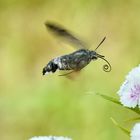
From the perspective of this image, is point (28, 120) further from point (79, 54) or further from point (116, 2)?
point (79, 54)

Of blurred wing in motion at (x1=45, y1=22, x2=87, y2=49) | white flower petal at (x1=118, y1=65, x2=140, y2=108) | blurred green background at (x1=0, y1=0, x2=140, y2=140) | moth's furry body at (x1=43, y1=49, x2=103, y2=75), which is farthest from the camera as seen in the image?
blurred green background at (x1=0, y1=0, x2=140, y2=140)

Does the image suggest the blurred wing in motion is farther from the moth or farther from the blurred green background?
the blurred green background

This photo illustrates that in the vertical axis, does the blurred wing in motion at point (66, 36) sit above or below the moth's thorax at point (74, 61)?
above

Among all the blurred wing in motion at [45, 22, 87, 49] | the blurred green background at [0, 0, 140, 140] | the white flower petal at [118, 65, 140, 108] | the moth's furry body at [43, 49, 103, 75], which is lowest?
the white flower petal at [118, 65, 140, 108]

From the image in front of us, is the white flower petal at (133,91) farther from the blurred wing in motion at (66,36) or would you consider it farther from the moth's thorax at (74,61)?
the blurred wing in motion at (66,36)

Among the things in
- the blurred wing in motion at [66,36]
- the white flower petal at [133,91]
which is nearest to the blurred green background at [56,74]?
the blurred wing in motion at [66,36]

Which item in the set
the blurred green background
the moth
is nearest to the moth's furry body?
the moth

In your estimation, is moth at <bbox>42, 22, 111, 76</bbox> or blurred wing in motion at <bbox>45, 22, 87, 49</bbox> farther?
blurred wing in motion at <bbox>45, 22, 87, 49</bbox>
